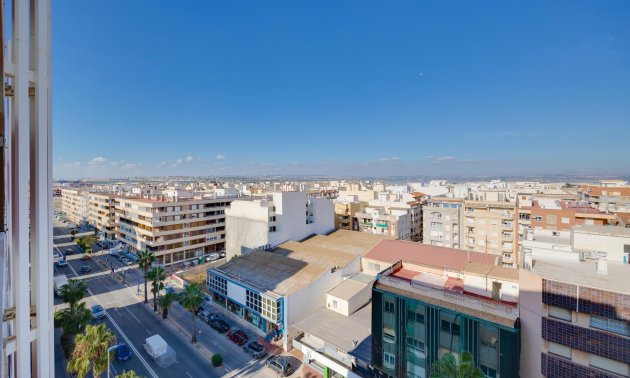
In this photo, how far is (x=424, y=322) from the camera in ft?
69.3

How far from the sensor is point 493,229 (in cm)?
5788

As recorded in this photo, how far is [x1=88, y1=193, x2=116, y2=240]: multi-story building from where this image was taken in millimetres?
83000

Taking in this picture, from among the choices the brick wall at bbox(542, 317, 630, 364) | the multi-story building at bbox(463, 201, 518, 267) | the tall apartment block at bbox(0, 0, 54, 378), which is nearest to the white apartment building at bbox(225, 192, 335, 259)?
the multi-story building at bbox(463, 201, 518, 267)

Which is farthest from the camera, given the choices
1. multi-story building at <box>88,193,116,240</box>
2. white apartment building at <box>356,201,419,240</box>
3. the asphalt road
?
multi-story building at <box>88,193,116,240</box>

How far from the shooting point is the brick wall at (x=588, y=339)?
15.9 metres

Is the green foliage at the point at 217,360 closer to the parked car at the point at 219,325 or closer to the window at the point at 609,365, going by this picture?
the parked car at the point at 219,325

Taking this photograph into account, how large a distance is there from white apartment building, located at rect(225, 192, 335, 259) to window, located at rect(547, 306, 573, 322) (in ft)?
135

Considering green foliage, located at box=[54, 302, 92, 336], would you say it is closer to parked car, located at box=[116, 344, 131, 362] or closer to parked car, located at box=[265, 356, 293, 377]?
parked car, located at box=[116, 344, 131, 362]

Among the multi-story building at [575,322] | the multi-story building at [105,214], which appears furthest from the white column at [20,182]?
the multi-story building at [105,214]

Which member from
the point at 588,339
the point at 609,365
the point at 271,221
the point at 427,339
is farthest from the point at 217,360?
the point at 609,365

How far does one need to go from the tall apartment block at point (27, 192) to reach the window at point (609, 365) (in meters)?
24.5

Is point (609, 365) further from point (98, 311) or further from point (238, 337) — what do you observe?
point (98, 311)

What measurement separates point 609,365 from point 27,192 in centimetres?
2609

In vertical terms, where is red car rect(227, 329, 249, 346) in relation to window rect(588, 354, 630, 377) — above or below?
below
